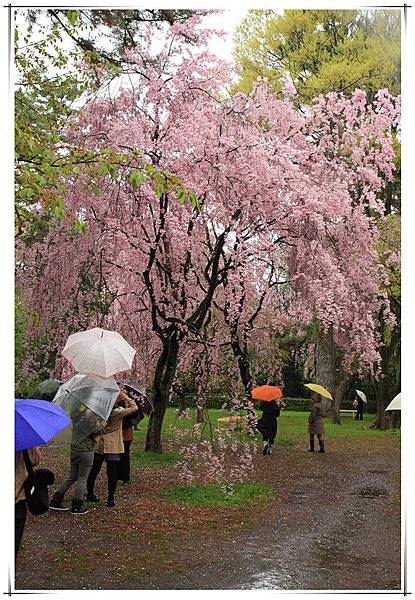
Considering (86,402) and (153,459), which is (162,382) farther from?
(86,402)

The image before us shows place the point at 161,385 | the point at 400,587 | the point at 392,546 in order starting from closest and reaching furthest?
1. the point at 400,587
2. the point at 392,546
3. the point at 161,385

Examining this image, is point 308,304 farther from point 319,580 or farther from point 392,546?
point 319,580

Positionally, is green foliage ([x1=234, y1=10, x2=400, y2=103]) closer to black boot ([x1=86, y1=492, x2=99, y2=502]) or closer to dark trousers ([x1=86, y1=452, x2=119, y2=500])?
dark trousers ([x1=86, y1=452, x2=119, y2=500])

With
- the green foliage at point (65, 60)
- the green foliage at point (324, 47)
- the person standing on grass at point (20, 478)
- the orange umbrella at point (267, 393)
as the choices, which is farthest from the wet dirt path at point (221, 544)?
the green foliage at point (324, 47)

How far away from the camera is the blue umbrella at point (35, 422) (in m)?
2.40

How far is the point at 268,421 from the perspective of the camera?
278 inches

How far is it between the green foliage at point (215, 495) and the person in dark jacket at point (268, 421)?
5.16ft

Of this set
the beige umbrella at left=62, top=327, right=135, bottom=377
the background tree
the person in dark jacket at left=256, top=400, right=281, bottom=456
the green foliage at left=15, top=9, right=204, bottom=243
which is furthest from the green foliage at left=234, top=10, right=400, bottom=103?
the beige umbrella at left=62, top=327, right=135, bottom=377

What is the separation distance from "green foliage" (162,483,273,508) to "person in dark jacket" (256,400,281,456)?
5.16 ft

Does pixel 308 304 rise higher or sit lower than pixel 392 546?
higher

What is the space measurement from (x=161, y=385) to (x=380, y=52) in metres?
4.74

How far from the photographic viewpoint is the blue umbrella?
240 cm
